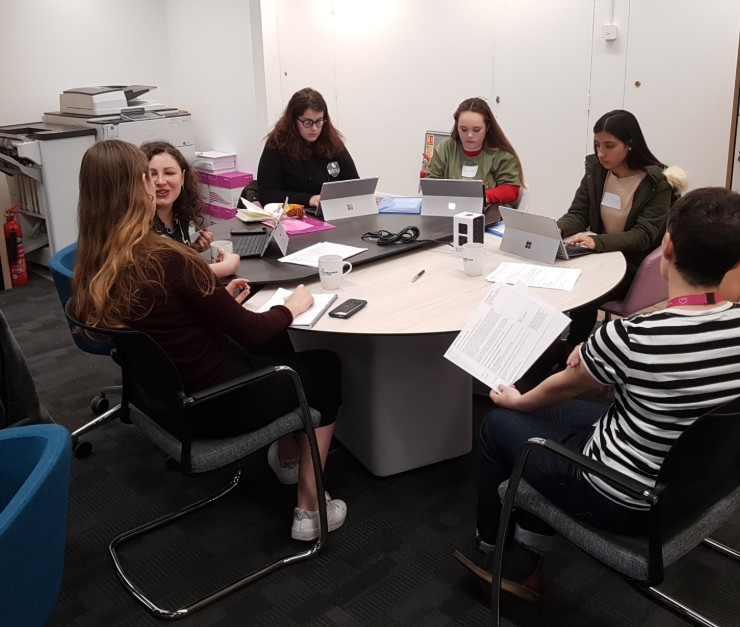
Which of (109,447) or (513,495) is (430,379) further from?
(109,447)

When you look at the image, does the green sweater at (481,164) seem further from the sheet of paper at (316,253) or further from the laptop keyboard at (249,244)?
the laptop keyboard at (249,244)

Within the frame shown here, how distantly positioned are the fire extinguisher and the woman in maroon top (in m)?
3.46

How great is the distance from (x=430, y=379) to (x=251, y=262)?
77 cm

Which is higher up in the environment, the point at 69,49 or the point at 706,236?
the point at 69,49

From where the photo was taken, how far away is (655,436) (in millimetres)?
1527

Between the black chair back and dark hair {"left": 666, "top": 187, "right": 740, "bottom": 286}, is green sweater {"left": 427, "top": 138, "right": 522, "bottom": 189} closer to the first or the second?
dark hair {"left": 666, "top": 187, "right": 740, "bottom": 286}

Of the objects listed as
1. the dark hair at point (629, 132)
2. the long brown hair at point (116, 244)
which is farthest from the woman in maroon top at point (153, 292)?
the dark hair at point (629, 132)

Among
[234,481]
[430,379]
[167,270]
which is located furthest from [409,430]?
[167,270]

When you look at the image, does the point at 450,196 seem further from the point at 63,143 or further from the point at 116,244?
the point at 63,143

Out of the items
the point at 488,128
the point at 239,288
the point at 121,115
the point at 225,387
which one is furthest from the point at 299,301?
the point at 121,115

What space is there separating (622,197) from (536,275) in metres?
0.77

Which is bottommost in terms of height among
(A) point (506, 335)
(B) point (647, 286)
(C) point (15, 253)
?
(C) point (15, 253)

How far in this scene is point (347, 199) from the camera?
3.33 metres

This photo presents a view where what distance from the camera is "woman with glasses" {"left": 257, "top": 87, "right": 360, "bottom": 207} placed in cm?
361
